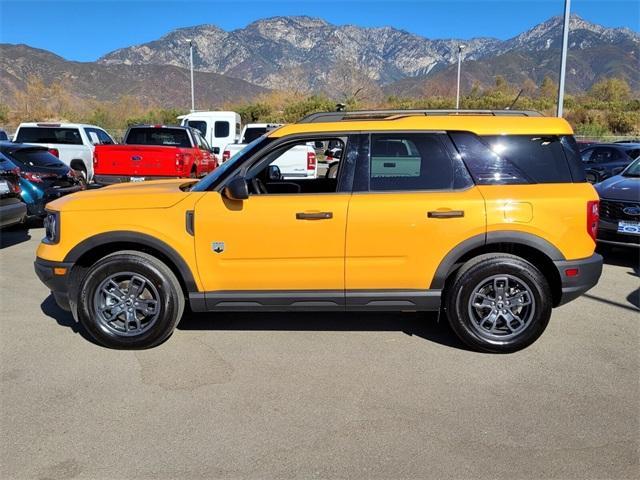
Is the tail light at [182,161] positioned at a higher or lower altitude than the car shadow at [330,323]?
higher

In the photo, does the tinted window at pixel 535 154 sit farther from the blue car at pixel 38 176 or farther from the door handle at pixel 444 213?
the blue car at pixel 38 176

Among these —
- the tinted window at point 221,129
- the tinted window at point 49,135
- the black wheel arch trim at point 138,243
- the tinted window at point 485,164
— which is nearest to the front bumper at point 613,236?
the tinted window at point 485,164

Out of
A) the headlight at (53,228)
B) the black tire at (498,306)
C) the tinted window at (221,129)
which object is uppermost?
the tinted window at (221,129)

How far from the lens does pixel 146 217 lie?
4426mm

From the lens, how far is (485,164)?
4.43 m

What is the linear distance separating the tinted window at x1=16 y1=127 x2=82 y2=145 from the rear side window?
504 inches

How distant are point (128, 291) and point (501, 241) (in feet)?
9.94

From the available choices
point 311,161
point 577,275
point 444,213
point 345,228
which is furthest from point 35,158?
point 577,275

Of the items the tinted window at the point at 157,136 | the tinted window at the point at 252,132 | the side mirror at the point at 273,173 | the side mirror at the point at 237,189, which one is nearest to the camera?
the side mirror at the point at 237,189

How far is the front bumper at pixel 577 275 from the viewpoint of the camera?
439 cm

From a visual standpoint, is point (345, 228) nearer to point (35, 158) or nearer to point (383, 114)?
point (383, 114)

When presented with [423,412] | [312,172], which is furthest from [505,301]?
[312,172]

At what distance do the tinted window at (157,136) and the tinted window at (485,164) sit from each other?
9620 millimetres

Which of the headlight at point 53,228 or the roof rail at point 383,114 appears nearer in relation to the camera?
the headlight at point 53,228
